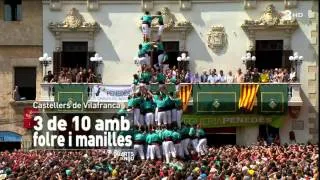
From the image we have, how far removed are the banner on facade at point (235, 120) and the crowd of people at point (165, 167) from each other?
9.45 metres

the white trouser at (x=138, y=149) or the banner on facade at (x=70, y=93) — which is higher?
the banner on facade at (x=70, y=93)

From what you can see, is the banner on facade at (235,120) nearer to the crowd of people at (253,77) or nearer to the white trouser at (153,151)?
the crowd of people at (253,77)

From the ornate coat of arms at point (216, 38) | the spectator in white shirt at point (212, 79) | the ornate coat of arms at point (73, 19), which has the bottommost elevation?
the spectator in white shirt at point (212, 79)

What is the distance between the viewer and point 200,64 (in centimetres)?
3978

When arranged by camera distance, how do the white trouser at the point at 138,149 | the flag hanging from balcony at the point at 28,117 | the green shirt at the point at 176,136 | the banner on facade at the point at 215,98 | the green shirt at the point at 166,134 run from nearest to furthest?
the green shirt at the point at 176,136 < the green shirt at the point at 166,134 < the white trouser at the point at 138,149 < the banner on facade at the point at 215,98 < the flag hanging from balcony at the point at 28,117

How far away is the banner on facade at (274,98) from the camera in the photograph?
125ft

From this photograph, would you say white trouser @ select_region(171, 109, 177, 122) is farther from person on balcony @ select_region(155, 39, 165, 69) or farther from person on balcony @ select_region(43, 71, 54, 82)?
person on balcony @ select_region(43, 71, 54, 82)

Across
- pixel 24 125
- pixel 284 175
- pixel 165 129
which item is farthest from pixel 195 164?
pixel 24 125

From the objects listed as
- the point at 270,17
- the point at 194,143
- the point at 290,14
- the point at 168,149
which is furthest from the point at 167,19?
the point at 168,149

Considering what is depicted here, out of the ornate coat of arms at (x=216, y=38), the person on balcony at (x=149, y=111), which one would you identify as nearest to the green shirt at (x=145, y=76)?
the person on balcony at (x=149, y=111)

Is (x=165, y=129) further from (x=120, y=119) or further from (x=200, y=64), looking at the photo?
(x=200, y=64)

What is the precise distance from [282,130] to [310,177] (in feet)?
64.4

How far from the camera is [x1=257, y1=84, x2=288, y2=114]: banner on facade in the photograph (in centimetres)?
3797

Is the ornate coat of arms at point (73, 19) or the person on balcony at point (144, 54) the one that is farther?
the ornate coat of arms at point (73, 19)
